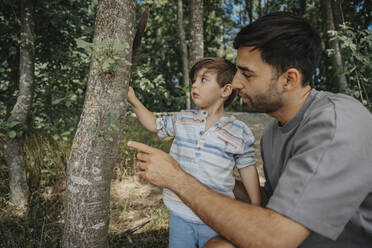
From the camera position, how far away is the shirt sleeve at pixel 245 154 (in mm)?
1762

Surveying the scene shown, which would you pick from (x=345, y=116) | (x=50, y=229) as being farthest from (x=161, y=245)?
(x=345, y=116)

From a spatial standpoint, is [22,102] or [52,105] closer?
[22,102]

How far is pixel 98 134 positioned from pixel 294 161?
118 cm

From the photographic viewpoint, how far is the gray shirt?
40.0 inches

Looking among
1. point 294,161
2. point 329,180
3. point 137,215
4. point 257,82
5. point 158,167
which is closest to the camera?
point 329,180

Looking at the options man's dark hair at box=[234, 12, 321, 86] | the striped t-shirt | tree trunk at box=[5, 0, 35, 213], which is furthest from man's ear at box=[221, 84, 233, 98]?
tree trunk at box=[5, 0, 35, 213]

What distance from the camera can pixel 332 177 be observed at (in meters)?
1.02

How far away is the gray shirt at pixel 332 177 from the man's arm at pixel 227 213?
58 mm

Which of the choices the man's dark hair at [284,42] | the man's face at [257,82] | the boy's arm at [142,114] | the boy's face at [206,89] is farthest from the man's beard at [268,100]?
the boy's arm at [142,114]

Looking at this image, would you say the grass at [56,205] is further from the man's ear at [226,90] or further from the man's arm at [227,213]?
the man's ear at [226,90]

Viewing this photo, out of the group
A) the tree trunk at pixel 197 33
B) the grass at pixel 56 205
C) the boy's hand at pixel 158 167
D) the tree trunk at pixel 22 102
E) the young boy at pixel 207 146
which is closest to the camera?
the boy's hand at pixel 158 167

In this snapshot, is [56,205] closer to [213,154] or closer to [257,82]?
[213,154]

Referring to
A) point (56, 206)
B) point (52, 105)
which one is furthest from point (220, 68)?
point (56, 206)

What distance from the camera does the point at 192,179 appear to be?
1.34 metres
